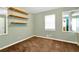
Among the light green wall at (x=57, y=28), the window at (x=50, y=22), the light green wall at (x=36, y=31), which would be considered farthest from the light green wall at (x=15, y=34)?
the window at (x=50, y=22)

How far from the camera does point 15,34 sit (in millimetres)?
1761

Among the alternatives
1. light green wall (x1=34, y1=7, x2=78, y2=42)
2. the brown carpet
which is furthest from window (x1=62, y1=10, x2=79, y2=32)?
the brown carpet

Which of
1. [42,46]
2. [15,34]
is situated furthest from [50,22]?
[15,34]

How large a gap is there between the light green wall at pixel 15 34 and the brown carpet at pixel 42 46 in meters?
0.10

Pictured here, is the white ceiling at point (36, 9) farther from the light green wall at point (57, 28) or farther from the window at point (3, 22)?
the window at point (3, 22)

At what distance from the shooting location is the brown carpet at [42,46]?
1.74 meters

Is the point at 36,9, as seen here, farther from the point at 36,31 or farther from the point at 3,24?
the point at 3,24

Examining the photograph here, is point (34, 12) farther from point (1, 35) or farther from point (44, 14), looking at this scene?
point (1, 35)

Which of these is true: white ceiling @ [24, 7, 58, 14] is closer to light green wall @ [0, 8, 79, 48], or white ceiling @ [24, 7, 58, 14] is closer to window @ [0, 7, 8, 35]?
light green wall @ [0, 8, 79, 48]

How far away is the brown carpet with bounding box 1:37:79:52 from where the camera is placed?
1.74m

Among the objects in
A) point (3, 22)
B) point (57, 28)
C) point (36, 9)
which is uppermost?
point (36, 9)

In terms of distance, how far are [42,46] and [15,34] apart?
0.50 meters
